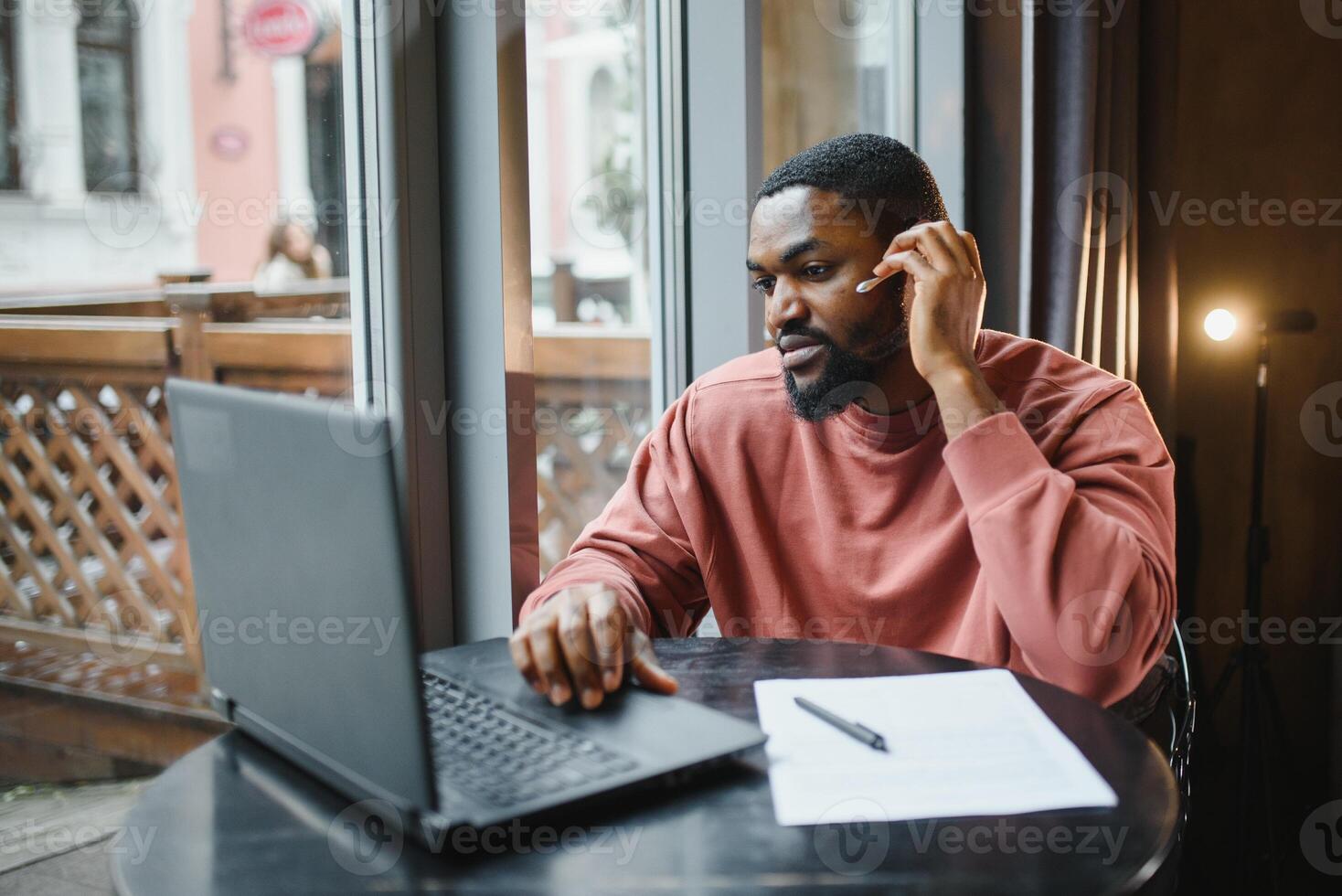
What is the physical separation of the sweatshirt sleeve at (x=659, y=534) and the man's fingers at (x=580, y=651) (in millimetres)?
262

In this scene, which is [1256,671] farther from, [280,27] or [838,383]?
[280,27]

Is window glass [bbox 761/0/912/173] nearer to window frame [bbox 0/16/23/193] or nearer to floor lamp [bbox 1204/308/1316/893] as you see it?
floor lamp [bbox 1204/308/1316/893]

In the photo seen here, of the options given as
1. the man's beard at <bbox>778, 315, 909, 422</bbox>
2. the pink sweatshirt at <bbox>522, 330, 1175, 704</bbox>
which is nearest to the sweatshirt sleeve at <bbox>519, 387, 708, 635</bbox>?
the pink sweatshirt at <bbox>522, 330, 1175, 704</bbox>

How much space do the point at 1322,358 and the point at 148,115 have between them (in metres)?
2.43

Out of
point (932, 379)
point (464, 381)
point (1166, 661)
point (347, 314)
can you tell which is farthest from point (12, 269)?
point (1166, 661)

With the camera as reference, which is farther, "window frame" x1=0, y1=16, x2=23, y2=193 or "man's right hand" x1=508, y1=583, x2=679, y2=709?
"window frame" x1=0, y1=16, x2=23, y2=193

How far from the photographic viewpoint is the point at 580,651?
0.94 metres

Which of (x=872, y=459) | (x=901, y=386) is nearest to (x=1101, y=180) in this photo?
(x=901, y=386)

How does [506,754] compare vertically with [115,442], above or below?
below

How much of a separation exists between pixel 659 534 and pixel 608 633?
0.42 m

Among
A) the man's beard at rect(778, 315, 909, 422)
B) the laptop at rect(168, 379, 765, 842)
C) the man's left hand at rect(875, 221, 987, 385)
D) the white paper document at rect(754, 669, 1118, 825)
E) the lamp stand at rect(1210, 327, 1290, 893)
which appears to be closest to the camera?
the laptop at rect(168, 379, 765, 842)

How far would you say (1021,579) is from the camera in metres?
1.12

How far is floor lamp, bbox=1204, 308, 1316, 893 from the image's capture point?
2150 millimetres

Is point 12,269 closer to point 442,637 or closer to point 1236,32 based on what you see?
point 442,637
